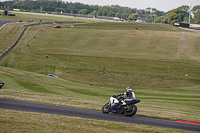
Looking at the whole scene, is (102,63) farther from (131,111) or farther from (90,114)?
(131,111)

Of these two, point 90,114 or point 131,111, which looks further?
point 90,114

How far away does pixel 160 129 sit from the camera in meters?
15.0

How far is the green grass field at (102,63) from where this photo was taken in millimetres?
41000

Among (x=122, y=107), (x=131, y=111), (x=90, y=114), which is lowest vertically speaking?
(x=90, y=114)

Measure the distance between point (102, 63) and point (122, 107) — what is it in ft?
162

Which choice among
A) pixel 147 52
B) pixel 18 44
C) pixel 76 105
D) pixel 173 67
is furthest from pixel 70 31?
pixel 76 105

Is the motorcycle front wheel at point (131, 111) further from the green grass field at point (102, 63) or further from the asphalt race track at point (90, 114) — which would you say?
the green grass field at point (102, 63)

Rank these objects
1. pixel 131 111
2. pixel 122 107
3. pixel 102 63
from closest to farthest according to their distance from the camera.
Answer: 1. pixel 131 111
2. pixel 122 107
3. pixel 102 63

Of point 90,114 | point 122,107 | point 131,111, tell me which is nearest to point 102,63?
point 122,107

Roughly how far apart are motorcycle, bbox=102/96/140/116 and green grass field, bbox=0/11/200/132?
10.8m

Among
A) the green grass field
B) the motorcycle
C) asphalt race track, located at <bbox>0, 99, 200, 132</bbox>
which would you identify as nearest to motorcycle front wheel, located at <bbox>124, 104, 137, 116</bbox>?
the motorcycle

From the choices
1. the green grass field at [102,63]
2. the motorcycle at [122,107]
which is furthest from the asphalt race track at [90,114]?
the green grass field at [102,63]

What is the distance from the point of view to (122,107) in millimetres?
19094

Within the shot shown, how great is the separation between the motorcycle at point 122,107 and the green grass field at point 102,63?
10.8m
